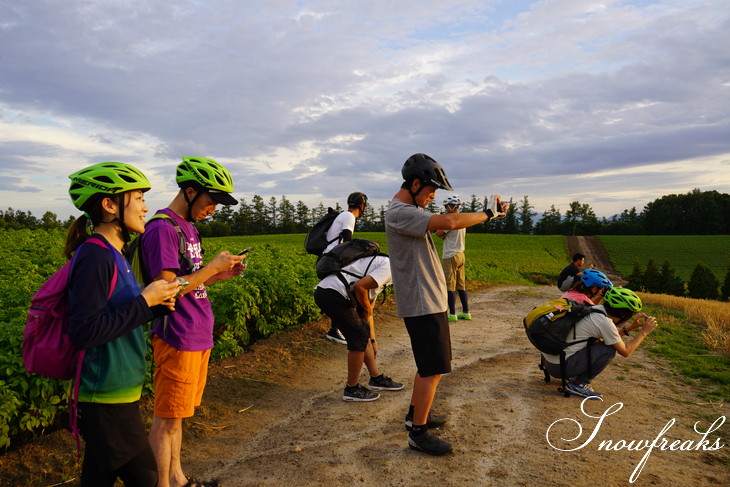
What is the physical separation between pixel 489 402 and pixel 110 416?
13.5 feet

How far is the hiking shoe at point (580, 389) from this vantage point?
5.41 meters

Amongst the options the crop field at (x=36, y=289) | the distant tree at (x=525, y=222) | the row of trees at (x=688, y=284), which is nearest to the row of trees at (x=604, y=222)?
the distant tree at (x=525, y=222)

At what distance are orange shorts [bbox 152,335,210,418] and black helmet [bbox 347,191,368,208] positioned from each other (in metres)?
3.78

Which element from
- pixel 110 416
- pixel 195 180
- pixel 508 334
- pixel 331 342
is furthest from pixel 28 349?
pixel 508 334

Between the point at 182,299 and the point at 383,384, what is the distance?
3.48 m

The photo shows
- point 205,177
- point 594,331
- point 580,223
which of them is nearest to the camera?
point 205,177

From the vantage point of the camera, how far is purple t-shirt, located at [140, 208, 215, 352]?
291 centimetres

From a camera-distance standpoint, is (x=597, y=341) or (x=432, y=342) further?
(x=597, y=341)

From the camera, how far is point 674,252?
222ft

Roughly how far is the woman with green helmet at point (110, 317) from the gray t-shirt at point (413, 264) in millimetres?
2031

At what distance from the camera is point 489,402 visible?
17.5 ft

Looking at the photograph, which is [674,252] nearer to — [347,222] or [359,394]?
[347,222]

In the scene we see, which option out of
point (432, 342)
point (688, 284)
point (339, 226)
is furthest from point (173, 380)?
point (688, 284)

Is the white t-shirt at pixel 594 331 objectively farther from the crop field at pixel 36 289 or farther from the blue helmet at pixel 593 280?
the crop field at pixel 36 289
